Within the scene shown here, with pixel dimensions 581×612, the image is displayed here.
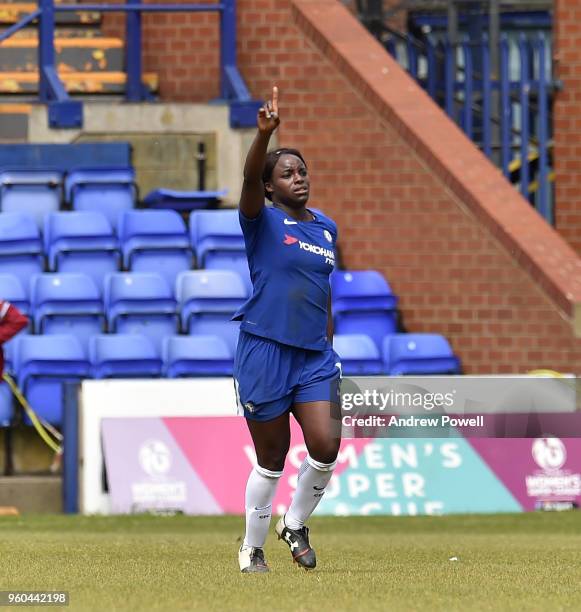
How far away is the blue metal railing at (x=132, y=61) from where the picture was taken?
16.8 metres

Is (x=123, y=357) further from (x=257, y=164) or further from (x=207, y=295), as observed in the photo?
(x=257, y=164)

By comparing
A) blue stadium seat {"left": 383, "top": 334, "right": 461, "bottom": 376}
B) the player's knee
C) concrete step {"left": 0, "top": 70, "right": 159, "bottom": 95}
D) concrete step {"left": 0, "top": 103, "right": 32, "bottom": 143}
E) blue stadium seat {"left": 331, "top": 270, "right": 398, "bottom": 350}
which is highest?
concrete step {"left": 0, "top": 70, "right": 159, "bottom": 95}

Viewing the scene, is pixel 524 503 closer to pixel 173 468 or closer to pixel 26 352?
pixel 173 468

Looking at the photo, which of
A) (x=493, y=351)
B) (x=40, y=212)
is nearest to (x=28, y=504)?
(x=40, y=212)

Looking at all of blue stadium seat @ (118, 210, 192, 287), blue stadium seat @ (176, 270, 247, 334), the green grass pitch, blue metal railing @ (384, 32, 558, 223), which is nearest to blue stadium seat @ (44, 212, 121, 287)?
blue stadium seat @ (118, 210, 192, 287)

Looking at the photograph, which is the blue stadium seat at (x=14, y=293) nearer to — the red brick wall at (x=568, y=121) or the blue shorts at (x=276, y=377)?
the red brick wall at (x=568, y=121)

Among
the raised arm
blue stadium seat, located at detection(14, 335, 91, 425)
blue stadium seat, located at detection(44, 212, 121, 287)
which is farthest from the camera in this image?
blue stadium seat, located at detection(44, 212, 121, 287)

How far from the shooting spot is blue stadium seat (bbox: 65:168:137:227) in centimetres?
1627

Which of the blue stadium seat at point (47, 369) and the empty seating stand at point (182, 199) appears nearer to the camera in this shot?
the blue stadium seat at point (47, 369)

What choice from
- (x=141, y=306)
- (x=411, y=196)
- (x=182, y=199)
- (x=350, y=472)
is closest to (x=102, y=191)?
(x=182, y=199)

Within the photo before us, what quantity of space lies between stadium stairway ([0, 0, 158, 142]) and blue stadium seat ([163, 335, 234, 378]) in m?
4.35

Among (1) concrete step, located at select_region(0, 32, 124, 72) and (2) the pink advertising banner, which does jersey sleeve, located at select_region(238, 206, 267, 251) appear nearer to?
(2) the pink advertising banner

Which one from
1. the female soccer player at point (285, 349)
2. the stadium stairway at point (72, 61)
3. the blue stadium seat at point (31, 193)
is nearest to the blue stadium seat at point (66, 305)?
the blue stadium seat at point (31, 193)

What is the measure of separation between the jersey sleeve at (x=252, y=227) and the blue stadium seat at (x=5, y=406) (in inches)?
276
